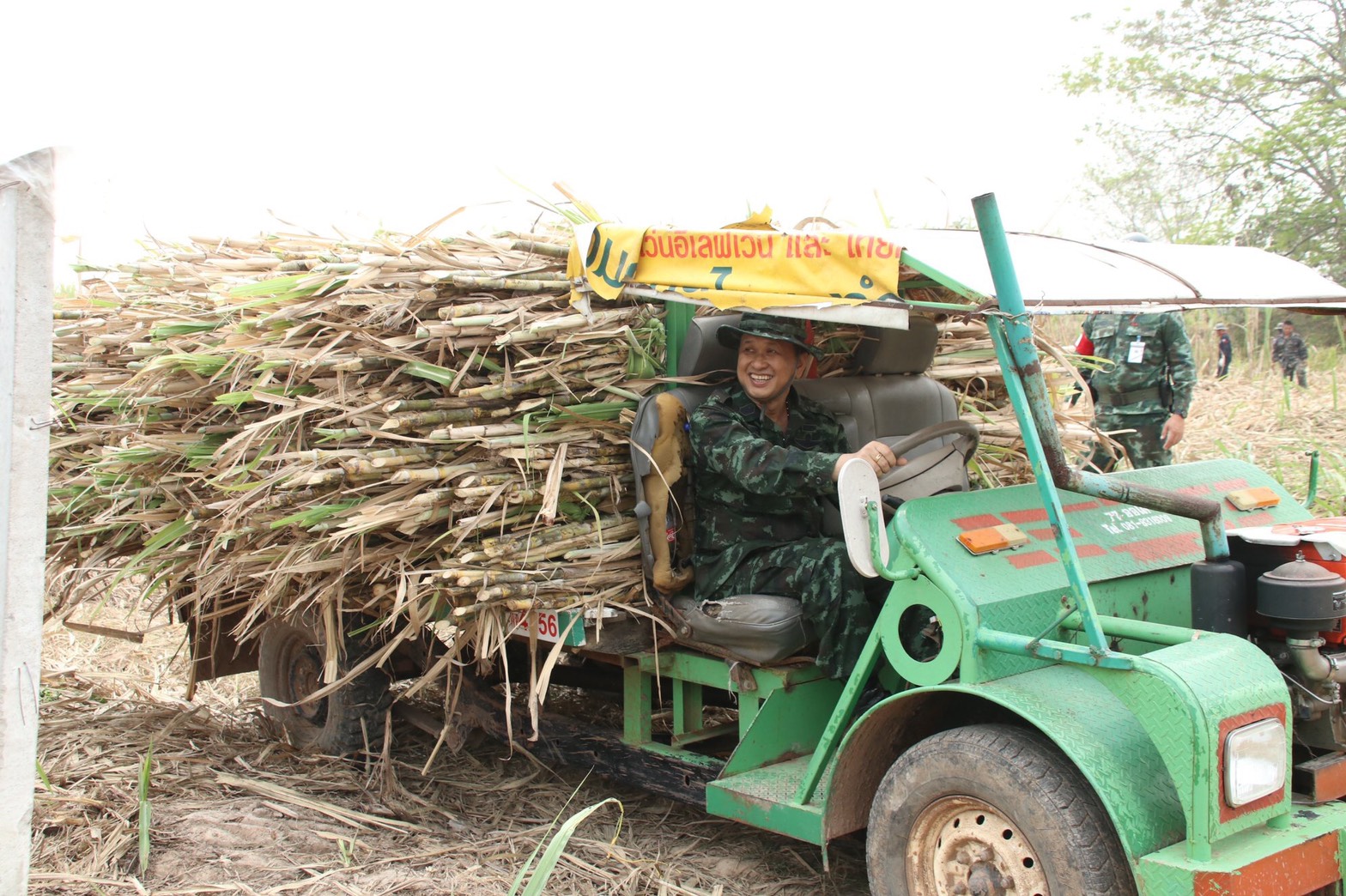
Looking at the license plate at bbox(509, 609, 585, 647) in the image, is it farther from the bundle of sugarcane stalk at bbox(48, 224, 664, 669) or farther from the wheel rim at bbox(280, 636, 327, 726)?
the wheel rim at bbox(280, 636, 327, 726)

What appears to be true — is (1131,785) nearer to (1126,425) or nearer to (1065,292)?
(1065,292)

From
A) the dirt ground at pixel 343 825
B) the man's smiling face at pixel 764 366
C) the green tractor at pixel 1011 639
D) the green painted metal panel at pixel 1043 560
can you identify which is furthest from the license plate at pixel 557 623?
the green painted metal panel at pixel 1043 560

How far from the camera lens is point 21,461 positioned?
8.93 ft

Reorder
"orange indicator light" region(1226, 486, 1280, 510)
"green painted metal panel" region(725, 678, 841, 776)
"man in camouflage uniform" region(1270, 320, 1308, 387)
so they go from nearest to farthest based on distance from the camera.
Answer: "green painted metal panel" region(725, 678, 841, 776), "orange indicator light" region(1226, 486, 1280, 510), "man in camouflage uniform" region(1270, 320, 1308, 387)

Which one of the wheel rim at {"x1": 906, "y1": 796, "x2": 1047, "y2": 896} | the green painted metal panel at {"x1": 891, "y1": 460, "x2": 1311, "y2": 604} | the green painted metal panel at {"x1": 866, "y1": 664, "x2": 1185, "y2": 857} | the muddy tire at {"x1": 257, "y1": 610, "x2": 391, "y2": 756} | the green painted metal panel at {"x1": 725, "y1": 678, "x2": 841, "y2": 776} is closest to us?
the green painted metal panel at {"x1": 866, "y1": 664, "x2": 1185, "y2": 857}

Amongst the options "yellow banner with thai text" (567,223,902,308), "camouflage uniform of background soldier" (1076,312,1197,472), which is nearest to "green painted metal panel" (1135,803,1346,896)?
"yellow banner with thai text" (567,223,902,308)

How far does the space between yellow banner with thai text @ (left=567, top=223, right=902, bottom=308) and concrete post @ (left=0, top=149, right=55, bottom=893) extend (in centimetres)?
174

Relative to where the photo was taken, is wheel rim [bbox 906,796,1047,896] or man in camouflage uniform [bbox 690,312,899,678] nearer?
wheel rim [bbox 906,796,1047,896]

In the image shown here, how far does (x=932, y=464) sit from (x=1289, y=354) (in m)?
11.0

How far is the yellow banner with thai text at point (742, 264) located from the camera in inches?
126

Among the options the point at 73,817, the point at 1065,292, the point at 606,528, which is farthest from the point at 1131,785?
the point at 73,817

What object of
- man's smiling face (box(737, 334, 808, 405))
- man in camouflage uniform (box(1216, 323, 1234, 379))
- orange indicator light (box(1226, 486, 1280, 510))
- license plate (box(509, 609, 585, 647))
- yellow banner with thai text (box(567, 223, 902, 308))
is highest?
man in camouflage uniform (box(1216, 323, 1234, 379))

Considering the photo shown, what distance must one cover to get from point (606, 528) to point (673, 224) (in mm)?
1115

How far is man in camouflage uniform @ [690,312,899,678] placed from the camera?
155 inches
